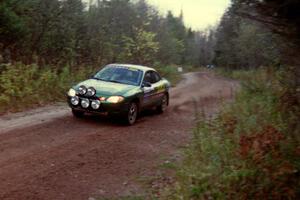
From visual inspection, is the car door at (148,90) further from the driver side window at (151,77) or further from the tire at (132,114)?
the tire at (132,114)

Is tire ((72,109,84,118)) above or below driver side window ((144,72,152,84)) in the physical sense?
below

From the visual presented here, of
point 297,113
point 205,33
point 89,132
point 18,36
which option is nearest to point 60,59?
point 18,36

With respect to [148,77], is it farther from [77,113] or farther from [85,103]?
[85,103]

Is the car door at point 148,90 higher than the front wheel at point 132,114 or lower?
higher

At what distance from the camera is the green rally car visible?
1230 centimetres

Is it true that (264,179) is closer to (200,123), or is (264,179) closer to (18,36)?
(200,123)

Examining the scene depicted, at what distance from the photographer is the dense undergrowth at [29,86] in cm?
1456

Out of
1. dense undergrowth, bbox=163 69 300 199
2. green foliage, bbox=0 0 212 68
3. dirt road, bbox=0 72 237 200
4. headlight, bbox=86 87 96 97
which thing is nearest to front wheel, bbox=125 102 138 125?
A: dirt road, bbox=0 72 237 200

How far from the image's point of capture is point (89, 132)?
445 inches

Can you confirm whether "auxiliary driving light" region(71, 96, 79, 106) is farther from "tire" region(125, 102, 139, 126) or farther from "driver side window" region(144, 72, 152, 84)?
"driver side window" region(144, 72, 152, 84)

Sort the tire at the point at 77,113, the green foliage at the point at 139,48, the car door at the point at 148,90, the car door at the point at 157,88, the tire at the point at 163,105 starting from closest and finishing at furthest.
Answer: the tire at the point at 77,113
the car door at the point at 148,90
the car door at the point at 157,88
the tire at the point at 163,105
the green foliage at the point at 139,48

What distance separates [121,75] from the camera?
1402 cm

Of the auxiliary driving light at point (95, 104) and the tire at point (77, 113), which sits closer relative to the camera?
the auxiliary driving light at point (95, 104)

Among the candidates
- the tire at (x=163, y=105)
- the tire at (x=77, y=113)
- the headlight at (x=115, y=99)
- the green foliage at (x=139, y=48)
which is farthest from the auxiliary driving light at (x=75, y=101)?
the green foliage at (x=139, y=48)
